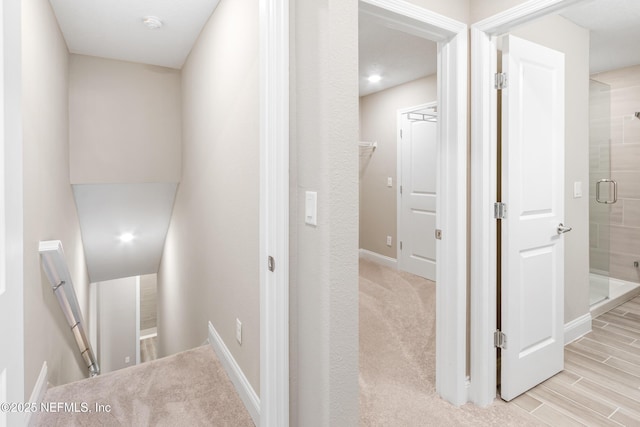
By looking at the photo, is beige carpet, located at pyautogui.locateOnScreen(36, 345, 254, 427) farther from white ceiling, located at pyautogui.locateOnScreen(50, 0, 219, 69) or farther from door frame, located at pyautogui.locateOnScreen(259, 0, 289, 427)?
white ceiling, located at pyautogui.locateOnScreen(50, 0, 219, 69)

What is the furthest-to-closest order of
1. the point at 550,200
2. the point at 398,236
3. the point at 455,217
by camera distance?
the point at 398,236
the point at 550,200
the point at 455,217

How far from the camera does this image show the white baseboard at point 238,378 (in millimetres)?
1788

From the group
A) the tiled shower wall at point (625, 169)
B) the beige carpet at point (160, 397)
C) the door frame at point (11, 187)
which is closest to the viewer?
the door frame at point (11, 187)

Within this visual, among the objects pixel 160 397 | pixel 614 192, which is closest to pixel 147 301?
pixel 160 397

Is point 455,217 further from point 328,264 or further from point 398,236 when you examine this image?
point 398,236

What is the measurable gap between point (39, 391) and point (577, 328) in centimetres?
376

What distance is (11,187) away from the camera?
2.58ft

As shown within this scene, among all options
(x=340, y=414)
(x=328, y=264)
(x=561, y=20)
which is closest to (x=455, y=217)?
(x=328, y=264)

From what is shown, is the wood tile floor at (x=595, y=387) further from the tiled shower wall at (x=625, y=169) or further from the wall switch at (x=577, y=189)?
the tiled shower wall at (x=625, y=169)

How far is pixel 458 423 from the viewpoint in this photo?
1.87 m

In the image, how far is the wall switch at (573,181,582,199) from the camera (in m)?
2.83

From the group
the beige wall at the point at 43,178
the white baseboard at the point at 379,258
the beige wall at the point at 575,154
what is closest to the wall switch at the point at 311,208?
the beige wall at the point at 43,178

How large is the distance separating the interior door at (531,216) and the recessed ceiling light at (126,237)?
14.7 feet

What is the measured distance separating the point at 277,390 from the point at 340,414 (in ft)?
0.95
